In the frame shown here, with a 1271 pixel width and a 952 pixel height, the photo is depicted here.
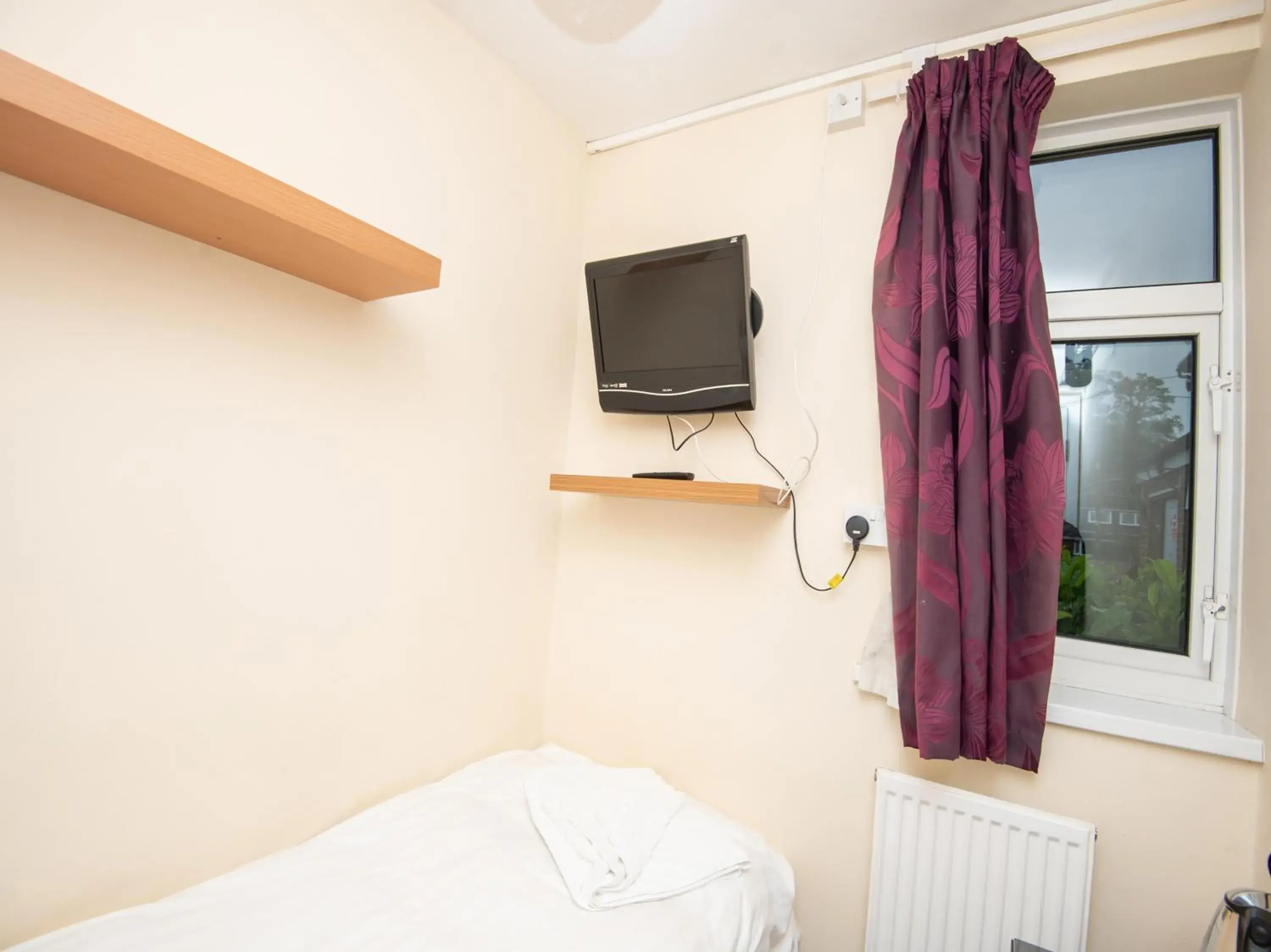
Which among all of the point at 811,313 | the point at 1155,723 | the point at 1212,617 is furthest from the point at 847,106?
the point at 1155,723

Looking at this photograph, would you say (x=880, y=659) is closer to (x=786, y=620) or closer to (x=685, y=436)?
(x=786, y=620)

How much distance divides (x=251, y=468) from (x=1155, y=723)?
196 cm

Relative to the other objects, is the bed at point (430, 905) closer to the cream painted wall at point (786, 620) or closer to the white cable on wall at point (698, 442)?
the cream painted wall at point (786, 620)

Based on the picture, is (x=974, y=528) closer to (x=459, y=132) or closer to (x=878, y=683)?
(x=878, y=683)

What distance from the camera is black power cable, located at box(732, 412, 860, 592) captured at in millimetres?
1615

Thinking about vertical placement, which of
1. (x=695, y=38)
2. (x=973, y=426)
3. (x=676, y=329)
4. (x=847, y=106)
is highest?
(x=695, y=38)

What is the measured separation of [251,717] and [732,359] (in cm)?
141

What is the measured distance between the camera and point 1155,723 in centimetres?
128

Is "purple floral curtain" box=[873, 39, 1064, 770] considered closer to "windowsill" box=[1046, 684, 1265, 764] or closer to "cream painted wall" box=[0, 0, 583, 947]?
"windowsill" box=[1046, 684, 1265, 764]

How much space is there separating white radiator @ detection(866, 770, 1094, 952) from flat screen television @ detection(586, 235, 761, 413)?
3.57 feet

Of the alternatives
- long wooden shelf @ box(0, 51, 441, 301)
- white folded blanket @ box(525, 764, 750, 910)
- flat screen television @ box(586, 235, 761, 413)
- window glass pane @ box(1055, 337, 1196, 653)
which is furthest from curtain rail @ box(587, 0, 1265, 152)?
white folded blanket @ box(525, 764, 750, 910)

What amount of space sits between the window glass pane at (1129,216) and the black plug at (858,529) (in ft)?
2.59

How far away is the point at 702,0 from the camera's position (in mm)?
1529

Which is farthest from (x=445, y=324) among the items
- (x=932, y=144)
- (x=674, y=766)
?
(x=674, y=766)
